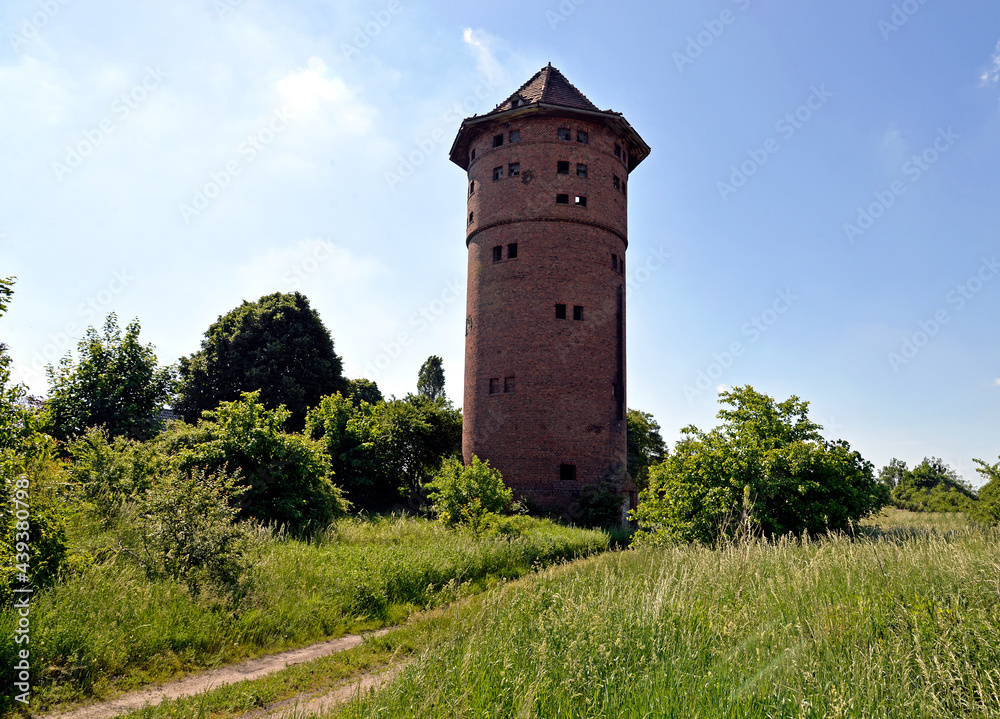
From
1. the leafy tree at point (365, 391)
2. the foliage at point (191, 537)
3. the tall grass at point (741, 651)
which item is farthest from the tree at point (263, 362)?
the tall grass at point (741, 651)

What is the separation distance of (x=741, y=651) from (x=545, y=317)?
18.8 metres

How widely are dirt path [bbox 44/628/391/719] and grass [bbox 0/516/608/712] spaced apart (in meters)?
0.19

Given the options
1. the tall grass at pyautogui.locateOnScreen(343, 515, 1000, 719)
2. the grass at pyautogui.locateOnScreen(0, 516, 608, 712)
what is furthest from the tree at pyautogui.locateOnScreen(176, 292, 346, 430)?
the tall grass at pyautogui.locateOnScreen(343, 515, 1000, 719)

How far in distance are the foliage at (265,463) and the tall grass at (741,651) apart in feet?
30.3

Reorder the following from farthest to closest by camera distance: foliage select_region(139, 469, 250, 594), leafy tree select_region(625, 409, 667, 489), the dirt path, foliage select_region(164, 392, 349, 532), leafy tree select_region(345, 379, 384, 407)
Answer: leafy tree select_region(345, 379, 384, 407) < leafy tree select_region(625, 409, 667, 489) < foliage select_region(164, 392, 349, 532) < foliage select_region(139, 469, 250, 594) < the dirt path

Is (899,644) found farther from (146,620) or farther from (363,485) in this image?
(363,485)

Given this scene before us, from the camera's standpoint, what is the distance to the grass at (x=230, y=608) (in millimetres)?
6100

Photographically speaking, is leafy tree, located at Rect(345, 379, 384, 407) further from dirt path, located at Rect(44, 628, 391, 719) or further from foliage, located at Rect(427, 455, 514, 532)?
dirt path, located at Rect(44, 628, 391, 719)

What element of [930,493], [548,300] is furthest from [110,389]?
[930,493]

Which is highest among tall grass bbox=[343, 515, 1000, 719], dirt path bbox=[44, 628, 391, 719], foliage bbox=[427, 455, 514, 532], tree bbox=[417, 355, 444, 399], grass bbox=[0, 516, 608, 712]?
tree bbox=[417, 355, 444, 399]

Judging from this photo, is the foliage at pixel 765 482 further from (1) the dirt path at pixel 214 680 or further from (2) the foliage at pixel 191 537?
(2) the foliage at pixel 191 537

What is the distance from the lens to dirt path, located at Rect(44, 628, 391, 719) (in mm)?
5602

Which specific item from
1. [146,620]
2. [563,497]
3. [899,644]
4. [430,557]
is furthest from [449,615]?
[563,497]

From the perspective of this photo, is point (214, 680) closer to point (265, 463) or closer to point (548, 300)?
point (265, 463)
